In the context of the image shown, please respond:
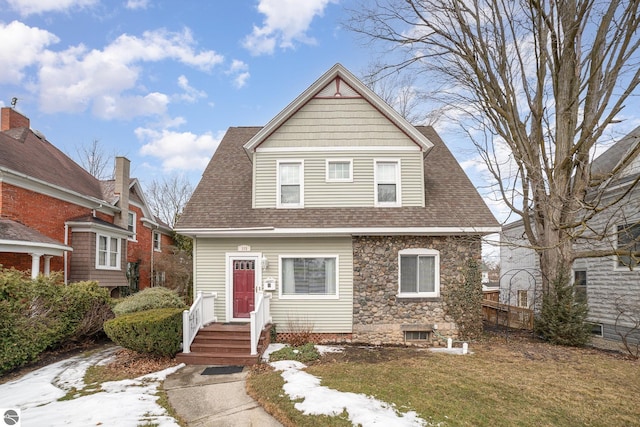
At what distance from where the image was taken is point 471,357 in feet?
27.8

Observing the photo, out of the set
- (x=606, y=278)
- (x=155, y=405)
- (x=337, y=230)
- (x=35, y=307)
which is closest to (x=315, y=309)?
(x=337, y=230)

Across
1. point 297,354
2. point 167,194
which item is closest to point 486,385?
point 297,354

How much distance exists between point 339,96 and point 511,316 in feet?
36.6

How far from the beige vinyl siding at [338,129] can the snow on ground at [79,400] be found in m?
6.95

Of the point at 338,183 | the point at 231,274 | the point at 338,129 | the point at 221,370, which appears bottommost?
the point at 221,370

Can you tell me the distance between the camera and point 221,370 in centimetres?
740

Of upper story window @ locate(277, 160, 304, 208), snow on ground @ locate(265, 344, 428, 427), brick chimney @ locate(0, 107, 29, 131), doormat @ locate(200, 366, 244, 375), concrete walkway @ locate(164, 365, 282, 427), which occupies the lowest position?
doormat @ locate(200, 366, 244, 375)

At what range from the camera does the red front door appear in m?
10.2

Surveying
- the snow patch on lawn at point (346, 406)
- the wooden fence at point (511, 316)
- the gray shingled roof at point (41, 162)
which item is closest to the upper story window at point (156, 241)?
the gray shingled roof at point (41, 162)

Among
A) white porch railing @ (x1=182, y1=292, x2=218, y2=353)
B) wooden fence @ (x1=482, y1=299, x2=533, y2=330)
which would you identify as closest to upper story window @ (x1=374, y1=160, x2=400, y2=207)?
white porch railing @ (x1=182, y1=292, x2=218, y2=353)

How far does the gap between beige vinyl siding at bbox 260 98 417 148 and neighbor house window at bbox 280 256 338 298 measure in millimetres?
3527

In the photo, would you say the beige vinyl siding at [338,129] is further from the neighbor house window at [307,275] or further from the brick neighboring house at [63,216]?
the brick neighboring house at [63,216]

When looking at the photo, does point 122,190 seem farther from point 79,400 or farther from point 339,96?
point 79,400

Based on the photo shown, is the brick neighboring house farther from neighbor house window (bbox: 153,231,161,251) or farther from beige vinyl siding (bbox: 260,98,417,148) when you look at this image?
beige vinyl siding (bbox: 260,98,417,148)
